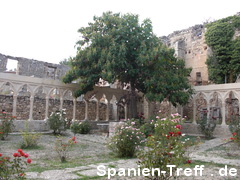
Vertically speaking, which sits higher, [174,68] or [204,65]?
[204,65]

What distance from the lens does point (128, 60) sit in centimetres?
1019

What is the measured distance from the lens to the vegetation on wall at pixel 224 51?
49.6ft

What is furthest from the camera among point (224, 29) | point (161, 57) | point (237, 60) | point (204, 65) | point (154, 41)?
point (204, 65)

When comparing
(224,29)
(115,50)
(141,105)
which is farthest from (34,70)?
(224,29)

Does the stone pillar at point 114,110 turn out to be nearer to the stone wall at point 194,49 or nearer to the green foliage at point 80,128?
the green foliage at point 80,128

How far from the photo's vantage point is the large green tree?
9.41m

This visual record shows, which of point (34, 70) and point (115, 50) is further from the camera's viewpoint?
point (34, 70)

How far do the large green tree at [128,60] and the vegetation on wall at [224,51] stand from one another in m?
6.25

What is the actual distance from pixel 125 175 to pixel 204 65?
51.1ft

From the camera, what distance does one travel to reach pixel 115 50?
373 inches

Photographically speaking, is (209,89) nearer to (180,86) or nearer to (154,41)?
(180,86)

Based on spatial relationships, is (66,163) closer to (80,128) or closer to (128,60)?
(80,128)

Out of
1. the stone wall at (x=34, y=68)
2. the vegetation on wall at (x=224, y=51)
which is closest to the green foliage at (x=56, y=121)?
the stone wall at (x=34, y=68)

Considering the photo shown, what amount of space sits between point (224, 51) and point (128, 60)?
8730 millimetres
